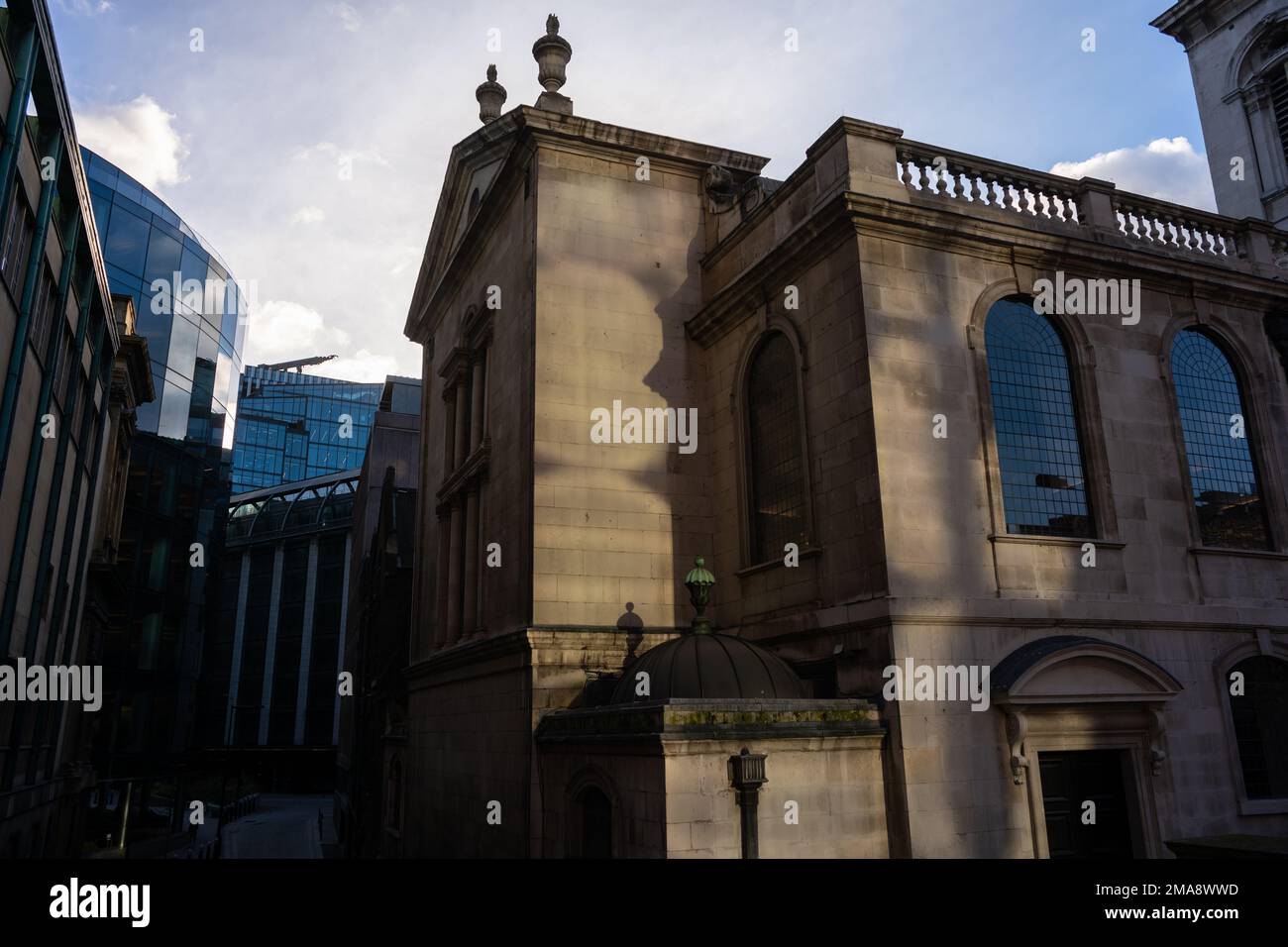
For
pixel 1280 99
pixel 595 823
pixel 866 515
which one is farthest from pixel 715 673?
pixel 1280 99

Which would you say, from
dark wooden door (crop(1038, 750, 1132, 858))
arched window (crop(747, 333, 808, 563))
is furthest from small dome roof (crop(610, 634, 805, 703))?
dark wooden door (crop(1038, 750, 1132, 858))

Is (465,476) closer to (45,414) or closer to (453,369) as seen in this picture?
(453,369)

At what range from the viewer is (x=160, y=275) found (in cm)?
4769

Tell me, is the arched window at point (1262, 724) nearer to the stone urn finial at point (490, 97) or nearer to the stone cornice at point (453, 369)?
the stone cornice at point (453, 369)

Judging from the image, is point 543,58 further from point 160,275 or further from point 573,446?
point 160,275

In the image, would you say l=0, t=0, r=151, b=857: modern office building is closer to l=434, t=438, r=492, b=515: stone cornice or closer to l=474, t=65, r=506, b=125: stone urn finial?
l=434, t=438, r=492, b=515: stone cornice

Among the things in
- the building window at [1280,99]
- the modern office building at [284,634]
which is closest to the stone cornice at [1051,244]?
the building window at [1280,99]

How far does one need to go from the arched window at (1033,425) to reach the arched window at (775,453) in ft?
12.4

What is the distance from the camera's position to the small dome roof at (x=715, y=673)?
1609cm

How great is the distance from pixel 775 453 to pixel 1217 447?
9352mm

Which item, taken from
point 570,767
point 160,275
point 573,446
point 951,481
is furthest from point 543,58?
point 160,275

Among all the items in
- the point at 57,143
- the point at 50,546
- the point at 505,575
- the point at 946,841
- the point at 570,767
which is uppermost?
the point at 57,143
